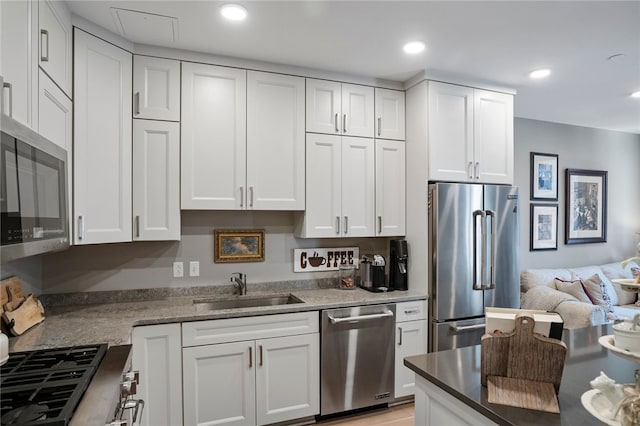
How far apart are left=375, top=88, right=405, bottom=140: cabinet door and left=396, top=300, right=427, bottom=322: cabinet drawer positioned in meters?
1.37

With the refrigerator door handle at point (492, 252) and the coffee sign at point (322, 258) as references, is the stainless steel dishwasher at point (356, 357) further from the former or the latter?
the refrigerator door handle at point (492, 252)

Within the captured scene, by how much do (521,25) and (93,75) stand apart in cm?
255

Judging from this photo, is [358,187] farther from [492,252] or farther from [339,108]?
[492,252]

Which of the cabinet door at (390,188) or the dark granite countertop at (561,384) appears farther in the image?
the cabinet door at (390,188)

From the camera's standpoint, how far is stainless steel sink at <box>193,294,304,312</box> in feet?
8.86

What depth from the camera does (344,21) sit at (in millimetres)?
2150

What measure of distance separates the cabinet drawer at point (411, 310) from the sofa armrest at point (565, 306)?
138 centimetres

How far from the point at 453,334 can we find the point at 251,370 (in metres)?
1.57

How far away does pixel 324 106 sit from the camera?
2.91 metres

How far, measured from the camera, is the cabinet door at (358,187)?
2973 mm

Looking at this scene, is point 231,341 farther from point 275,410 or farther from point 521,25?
point 521,25

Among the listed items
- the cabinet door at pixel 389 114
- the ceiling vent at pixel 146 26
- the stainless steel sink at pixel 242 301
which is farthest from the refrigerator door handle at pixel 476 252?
the ceiling vent at pixel 146 26

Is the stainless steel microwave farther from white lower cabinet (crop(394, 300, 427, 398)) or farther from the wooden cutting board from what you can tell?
white lower cabinet (crop(394, 300, 427, 398))

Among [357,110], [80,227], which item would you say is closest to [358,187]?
[357,110]
